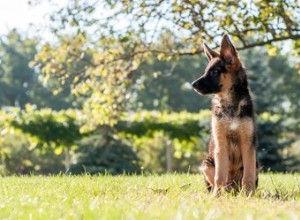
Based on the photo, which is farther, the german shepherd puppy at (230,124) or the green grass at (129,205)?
the german shepherd puppy at (230,124)

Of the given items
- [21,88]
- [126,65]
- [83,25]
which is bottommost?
[21,88]

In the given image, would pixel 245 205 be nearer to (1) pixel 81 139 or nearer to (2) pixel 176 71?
(1) pixel 81 139

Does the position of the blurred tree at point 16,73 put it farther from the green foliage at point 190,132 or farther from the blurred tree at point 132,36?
the blurred tree at point 132,36

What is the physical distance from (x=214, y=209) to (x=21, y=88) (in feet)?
226

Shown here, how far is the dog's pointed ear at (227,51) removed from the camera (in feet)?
24.7

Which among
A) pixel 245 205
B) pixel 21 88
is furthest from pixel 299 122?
pixel 21 88

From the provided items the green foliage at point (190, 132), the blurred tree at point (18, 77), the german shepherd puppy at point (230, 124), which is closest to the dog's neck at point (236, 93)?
the german shepherd puppy at point (230, 124)

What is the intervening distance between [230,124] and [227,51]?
972mm

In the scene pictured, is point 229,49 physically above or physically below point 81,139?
above

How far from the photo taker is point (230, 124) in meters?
7.38

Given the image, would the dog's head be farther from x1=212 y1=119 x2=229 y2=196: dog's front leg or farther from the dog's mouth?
x1=212 y1=119 x2=229 y2=196: dog's front leg

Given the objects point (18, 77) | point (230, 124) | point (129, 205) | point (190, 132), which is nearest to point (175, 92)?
point (18, 77)

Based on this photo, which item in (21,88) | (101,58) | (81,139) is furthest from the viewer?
(21,88)

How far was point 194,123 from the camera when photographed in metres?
25.9
